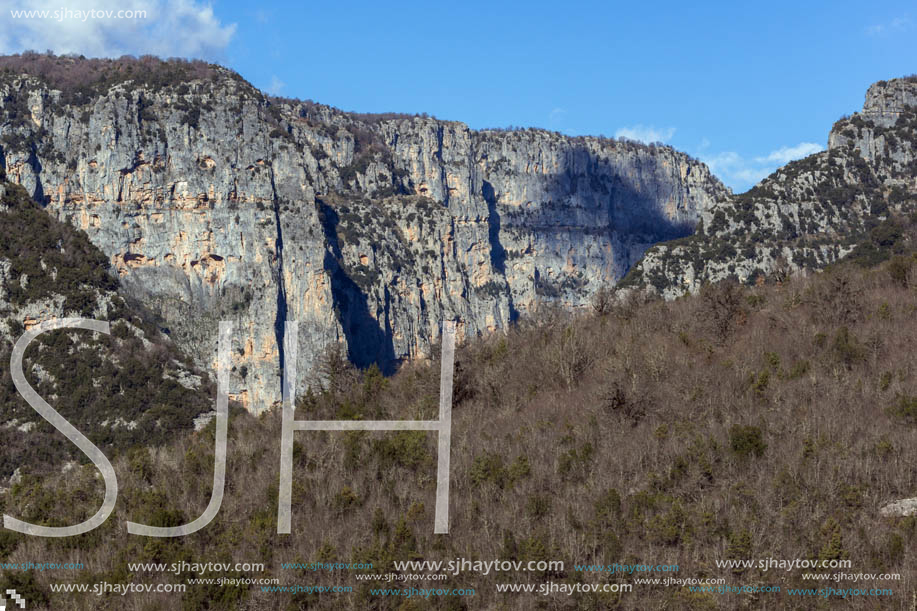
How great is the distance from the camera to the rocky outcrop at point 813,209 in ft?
303

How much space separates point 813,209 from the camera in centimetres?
9644

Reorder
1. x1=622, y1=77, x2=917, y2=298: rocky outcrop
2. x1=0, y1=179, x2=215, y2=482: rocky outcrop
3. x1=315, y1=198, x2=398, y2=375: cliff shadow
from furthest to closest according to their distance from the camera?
x1=315, y1=198, x2=398, y2=375: cliff shadow → x1=622, y1=77, x2=917, y2=298: rocky outcrop → x1=0, y1=179, x2=215, y2=482: rocky outcrop

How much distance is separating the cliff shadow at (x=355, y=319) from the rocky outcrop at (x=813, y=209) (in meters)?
52.6

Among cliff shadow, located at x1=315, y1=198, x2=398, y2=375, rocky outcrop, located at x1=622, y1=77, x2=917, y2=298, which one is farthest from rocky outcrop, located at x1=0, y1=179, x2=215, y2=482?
rocky outcrop, located at x1=622, y1=77, x2=917, y2=298

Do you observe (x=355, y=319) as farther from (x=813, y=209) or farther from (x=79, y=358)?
(x=813, y=209)

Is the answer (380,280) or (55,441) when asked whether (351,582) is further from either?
(380,280)

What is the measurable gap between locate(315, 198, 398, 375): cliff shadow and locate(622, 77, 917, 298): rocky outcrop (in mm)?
52611

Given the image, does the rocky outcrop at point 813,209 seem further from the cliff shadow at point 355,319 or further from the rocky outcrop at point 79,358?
the cliff shadow at point 355,319

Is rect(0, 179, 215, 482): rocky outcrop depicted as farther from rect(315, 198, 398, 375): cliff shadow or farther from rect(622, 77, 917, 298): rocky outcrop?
rect(622, 77, 917, 298): rocky outcrop

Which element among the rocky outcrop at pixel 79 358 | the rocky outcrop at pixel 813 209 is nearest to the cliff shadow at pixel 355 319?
the rocky outcrop at pixel 79 358

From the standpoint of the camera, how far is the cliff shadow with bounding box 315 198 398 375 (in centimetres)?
13805

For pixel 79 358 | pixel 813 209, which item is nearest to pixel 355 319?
pixel 79 358

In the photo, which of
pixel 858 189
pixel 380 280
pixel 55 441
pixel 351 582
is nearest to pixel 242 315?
pixel 380 280

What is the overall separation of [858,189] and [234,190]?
272 ft
